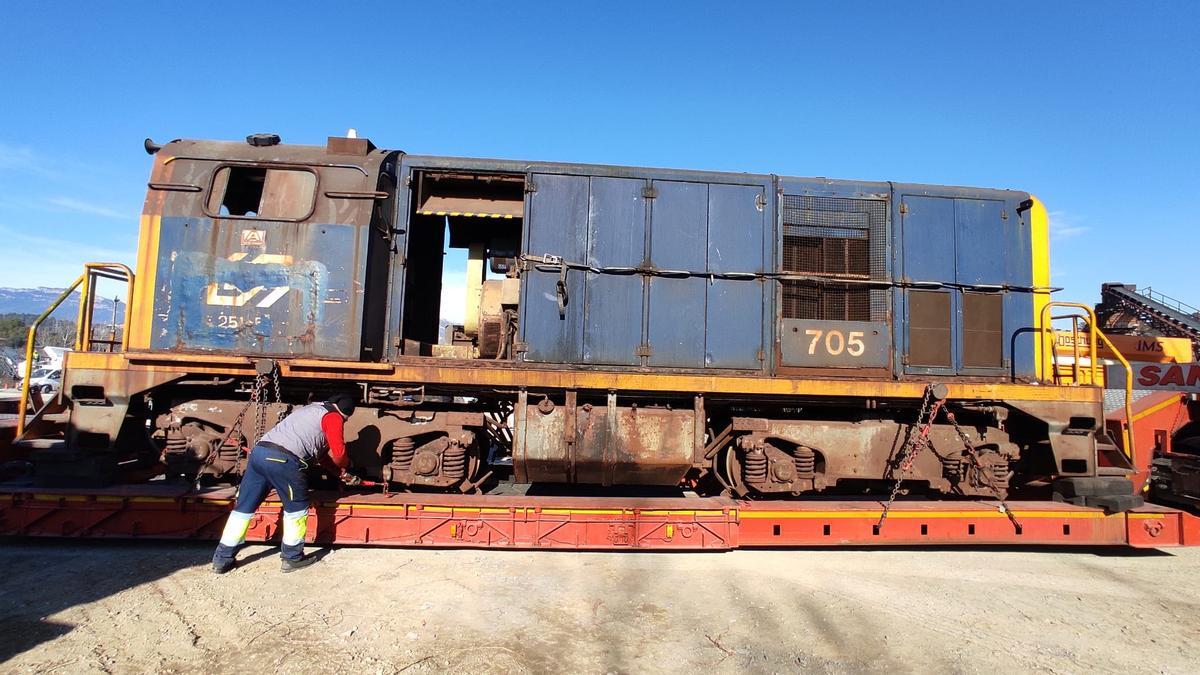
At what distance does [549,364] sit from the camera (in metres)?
6.11

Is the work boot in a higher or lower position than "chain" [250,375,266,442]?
lower

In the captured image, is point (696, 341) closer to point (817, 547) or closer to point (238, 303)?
point (817, 547)

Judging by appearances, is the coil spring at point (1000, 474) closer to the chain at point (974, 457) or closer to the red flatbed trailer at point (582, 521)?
the chain at point (974, 457)

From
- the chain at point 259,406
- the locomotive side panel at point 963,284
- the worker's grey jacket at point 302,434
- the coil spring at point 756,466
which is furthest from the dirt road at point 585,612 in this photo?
the locomotive side panel at point 963,284

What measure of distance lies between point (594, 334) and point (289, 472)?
3.13 metres

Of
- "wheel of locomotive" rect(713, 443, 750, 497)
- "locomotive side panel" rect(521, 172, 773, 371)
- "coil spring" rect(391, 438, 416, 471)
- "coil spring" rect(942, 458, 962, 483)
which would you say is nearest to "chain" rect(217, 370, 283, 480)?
"coil spring" rect(391, 438, 416, 471)

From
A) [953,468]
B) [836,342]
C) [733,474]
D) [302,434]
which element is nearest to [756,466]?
[733,474]

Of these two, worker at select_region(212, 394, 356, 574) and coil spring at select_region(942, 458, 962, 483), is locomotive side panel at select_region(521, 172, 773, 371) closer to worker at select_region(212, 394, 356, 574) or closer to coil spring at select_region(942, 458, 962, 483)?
worker at select_region(212, 394, 356, 574)

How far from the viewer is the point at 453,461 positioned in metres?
5.95

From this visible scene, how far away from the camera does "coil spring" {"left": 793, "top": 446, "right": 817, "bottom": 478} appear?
611 cm

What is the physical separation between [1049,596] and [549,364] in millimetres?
4972

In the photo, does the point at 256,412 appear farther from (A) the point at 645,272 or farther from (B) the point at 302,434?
(A) the point at 645,272

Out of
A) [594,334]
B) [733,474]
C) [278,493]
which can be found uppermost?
[594,334]

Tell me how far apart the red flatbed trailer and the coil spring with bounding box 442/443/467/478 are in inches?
10.1
